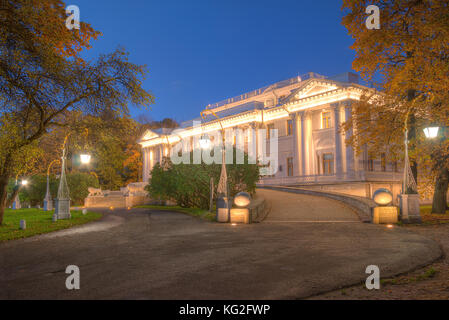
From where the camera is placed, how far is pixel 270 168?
45.2m

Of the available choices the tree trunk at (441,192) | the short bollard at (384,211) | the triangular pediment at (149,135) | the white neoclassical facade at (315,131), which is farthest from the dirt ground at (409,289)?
the triangular pediment at (149,135)

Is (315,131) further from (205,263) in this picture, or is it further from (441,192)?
(205,263)

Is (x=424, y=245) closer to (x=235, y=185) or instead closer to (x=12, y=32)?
(x=12, y=32)

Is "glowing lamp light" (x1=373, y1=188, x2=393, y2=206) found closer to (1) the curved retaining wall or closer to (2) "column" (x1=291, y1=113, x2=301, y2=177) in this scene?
(1) the curved retaining wall

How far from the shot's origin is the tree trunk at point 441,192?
63.9ft

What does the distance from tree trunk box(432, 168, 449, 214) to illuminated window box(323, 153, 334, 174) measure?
18.9m

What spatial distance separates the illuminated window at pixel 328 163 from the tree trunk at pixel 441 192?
A: 18.9 m

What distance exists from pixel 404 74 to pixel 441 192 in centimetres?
747

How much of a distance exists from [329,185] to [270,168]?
12.1m

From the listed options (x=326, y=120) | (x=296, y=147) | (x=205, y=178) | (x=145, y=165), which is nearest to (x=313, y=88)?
(x=326, y=120)

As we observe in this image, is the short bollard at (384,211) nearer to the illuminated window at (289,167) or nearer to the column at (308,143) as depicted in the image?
the column at (308,143)

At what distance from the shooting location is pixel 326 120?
4078 centimetres
